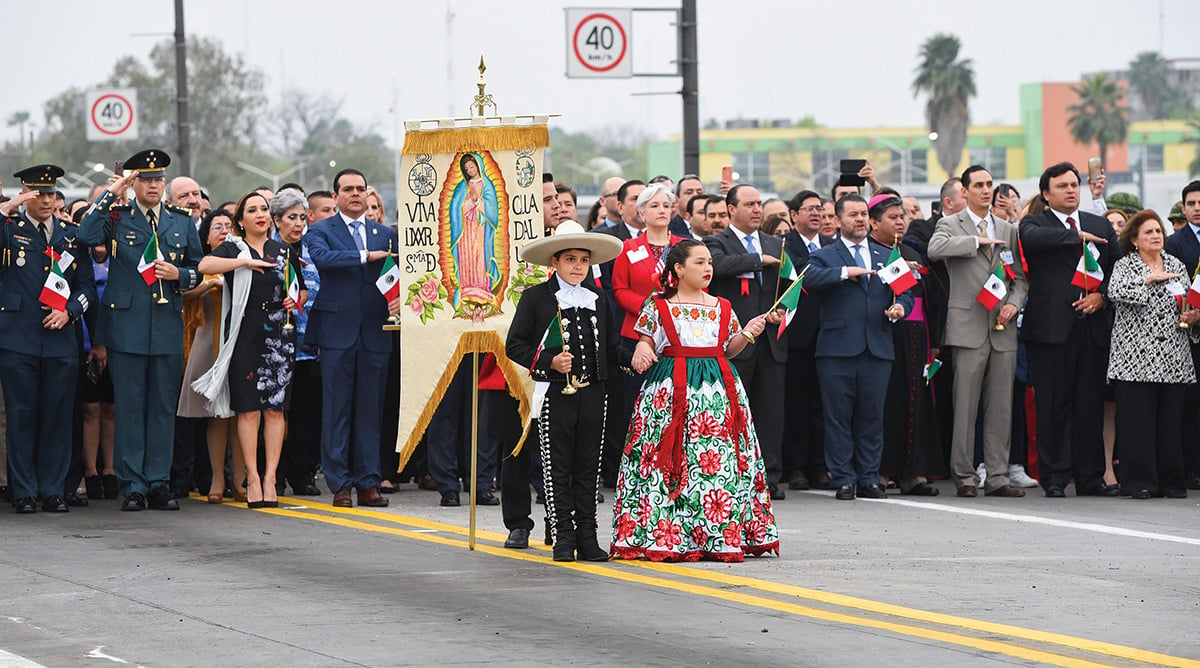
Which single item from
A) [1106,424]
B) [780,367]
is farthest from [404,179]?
[1106,424]

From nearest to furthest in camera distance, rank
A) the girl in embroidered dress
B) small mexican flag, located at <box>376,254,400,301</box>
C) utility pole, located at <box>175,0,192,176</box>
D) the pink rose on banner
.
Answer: the girl in embroidered dress < the pink rose on banner < small mexican flag, located at <box>376,254,400,301</box> < utility pole, located at <box>175,0,192,176</box>

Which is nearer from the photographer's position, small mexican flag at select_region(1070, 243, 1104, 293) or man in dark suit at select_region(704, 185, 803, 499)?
man in dark suit at select_region(704, 185, 803, 499)

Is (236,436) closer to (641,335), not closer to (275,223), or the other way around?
(275,223)

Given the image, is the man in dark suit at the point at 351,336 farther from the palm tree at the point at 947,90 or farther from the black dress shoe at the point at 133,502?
the palm tree at the point at 947,90

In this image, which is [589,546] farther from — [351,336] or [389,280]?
[351,336]

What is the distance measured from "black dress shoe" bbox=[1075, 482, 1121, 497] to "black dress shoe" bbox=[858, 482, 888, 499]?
1.61 m

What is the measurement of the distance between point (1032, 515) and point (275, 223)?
6.24m

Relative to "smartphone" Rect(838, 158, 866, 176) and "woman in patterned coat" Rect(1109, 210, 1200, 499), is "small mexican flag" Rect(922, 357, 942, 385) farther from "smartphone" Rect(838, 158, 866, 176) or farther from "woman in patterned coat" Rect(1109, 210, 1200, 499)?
"smartphone" Rect(838, 158, 866, 176)

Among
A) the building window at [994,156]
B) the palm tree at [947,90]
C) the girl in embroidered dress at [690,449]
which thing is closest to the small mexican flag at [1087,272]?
the girl in embroidered dress at [690,449]

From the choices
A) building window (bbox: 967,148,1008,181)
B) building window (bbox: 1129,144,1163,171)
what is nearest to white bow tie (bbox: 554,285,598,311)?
building window (bbox: 967,148,1008,181)

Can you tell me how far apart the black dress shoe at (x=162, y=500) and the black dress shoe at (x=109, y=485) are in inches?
41.5

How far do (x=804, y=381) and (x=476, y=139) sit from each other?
16.0ft

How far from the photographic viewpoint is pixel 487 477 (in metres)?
14.1

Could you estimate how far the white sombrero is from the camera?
10758mm
